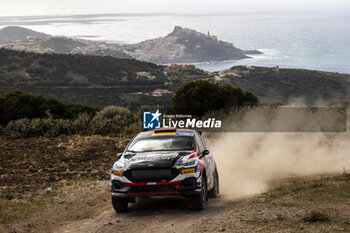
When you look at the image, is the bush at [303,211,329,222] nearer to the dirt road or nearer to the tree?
the dirt road

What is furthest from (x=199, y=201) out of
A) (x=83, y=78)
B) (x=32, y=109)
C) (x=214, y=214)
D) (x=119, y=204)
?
(x=83, y=78)

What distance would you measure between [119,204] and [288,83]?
Answer: 362 feet

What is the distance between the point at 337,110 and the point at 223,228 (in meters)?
19.1

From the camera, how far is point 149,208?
33.6 ft

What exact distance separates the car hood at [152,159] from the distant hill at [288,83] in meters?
85.6

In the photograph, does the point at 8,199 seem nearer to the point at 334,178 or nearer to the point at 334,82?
the point at 334,178

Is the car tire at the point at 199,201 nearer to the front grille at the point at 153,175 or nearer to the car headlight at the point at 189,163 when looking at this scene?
the car headlight at the point at 189,163

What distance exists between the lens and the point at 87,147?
1956 centimetres

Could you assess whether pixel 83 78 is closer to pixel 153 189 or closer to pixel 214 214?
pixel 153 189

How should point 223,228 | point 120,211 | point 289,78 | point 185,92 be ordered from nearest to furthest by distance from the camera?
point 223,228 < point 120,211 < point 185,92 < point 289,78

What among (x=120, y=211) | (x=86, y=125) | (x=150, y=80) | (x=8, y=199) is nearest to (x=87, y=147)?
(x=86, y=125)

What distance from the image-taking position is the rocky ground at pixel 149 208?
26.1 feet

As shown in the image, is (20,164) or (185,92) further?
(185,92)

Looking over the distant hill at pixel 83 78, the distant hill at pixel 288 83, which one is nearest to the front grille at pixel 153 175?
the distant hill at pixel 83 78
